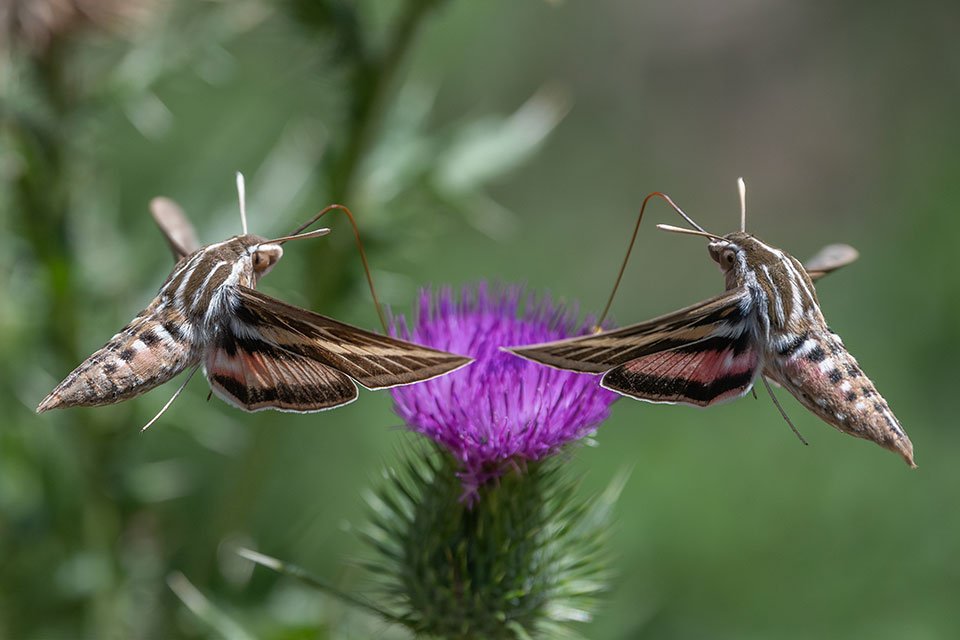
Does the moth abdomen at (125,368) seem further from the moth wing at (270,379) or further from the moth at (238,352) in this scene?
the moth wing at (270,379)

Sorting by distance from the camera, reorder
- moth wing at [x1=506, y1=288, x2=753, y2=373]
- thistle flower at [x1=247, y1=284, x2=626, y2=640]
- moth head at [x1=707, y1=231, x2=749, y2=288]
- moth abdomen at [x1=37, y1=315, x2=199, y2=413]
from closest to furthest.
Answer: moth wing at [x1=506, y1=288, x2=753, y2=373] < moth abdomen at [x1=37, y1=315, x2=199, y2=413] < moth head at [x1=707, y1=231, x2=749, y2=288] < thistle flower at [x1=247, y1=284, x2=626, y2=640]

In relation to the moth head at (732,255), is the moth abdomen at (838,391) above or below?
below

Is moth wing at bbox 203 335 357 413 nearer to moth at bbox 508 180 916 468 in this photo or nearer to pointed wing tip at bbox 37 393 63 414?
pointed wing tip at bbox 37 393 63 414

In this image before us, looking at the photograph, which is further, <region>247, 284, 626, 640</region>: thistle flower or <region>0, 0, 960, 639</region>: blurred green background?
<region>0, 0, 960, 639</region>: blurred green background

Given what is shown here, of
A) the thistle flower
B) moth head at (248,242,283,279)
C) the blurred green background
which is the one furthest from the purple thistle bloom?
moth head at (248,242,283,279)

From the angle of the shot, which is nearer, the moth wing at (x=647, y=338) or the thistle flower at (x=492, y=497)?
the moth wing at (x=647, y=338)

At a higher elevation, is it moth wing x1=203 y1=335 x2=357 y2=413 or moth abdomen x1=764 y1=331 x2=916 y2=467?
moth abdomen x1=764 y1=331 x2=916 y2=467

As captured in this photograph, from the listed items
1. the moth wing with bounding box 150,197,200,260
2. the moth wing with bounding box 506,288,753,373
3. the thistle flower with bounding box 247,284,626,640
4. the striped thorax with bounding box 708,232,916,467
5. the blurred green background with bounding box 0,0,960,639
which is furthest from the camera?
the blurred green background with bounding box 0,0,960,639

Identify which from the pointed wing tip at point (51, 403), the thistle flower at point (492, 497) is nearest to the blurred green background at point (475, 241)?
the thistle flower at point (492, 497)
